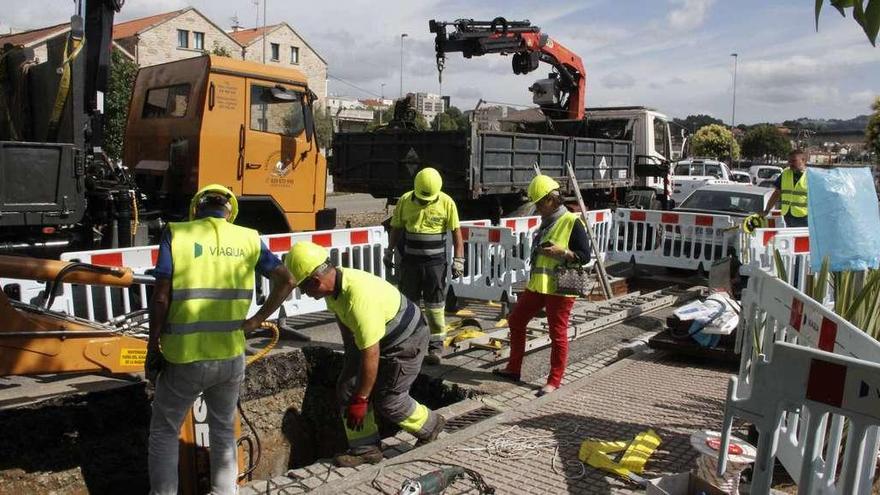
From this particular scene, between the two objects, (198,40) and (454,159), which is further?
(198,40)

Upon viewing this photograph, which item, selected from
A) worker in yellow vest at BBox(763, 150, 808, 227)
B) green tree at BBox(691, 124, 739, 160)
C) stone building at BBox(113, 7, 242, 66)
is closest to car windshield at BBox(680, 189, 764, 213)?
worker in yellow vest at BBox(763, 150, 808, 227)

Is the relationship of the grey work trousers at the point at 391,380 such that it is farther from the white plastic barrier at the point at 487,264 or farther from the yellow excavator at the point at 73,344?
the white plastic barrier at the point at 487,264

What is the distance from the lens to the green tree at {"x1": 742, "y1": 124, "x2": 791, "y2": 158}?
196ft

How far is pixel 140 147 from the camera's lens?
8.27m

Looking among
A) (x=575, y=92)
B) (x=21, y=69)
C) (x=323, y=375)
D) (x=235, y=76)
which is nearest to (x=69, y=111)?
(x=21, y=69)

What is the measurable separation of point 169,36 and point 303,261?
48.6m

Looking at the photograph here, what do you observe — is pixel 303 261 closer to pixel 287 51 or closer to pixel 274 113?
pixel 274 113

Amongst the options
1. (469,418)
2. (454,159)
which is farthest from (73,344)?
(454,159)

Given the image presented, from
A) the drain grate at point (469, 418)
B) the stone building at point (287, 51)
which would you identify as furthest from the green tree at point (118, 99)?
the stone building at point (287, 51)

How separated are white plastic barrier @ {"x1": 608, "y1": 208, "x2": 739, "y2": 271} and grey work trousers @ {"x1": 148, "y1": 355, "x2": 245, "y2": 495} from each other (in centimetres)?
768

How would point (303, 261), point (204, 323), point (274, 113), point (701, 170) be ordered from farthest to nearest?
point (701, 170) < point (274, 113) < point (303, 261) < point (204, 323)

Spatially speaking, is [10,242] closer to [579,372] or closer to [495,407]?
[495,407]

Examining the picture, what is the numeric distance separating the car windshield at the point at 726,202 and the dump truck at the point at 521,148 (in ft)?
5.54

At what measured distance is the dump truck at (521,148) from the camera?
31.9 ft
